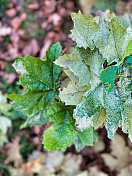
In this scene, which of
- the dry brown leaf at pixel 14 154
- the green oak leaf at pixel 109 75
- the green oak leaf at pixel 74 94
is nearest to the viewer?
the green oak leaf at pixel 109 75

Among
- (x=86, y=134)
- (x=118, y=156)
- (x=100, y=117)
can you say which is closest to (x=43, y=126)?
(x=118, y=156)

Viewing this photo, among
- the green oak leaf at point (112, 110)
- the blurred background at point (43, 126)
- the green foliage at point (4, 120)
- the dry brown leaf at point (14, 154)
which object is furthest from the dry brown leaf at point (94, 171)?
the green oak leaf at point (112, 110)

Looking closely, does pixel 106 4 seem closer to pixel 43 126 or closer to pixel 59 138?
pixel 43 126

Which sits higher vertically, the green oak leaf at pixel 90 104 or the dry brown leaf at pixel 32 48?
the dry brown leaf at pixel 32 48

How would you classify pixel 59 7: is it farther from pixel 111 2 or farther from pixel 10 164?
pixel 10 164

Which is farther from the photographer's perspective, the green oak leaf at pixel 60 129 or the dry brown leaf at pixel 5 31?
the dry brown leaf at pixel 5 31

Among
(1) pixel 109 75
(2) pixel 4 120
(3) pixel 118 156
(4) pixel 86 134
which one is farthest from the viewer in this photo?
(3) pixel 118 156

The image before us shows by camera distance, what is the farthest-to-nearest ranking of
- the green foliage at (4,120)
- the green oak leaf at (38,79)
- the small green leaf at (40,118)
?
the green foliage at (4,120)
the small green leaf at (40,118)
the green oak leaf at (38,79)

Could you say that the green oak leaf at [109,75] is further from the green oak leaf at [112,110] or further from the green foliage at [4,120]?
the green foliage at [4,120]

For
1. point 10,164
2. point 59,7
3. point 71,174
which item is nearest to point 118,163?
point 71,174
